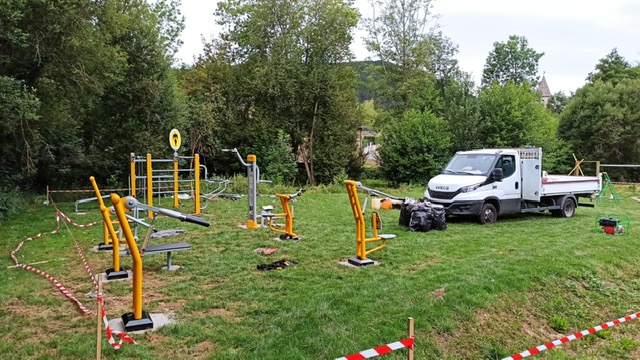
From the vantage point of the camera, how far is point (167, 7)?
875 inches

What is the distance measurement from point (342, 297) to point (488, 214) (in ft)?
23.8

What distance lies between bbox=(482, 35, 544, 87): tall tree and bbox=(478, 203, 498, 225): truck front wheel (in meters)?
50.9

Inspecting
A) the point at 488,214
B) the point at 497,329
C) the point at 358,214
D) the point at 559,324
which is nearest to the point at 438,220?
the point at 488,214

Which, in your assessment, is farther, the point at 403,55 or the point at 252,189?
the point at 403,55

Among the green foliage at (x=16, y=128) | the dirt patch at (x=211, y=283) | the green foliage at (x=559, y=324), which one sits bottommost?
the green foliage at (x=559, y=324)

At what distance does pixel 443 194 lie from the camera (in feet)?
37.1

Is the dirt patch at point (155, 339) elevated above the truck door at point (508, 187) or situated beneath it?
situated beneath

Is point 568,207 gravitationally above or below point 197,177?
below

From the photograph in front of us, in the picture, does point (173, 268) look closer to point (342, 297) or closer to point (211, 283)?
point (211, 283)

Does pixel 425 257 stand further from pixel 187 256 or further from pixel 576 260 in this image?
pixel 187 256

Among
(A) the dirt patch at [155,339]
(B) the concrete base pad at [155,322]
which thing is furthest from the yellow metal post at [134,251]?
(A) the dirt patch at [155,339]

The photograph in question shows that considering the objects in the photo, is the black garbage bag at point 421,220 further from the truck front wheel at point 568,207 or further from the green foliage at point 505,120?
the green foliage at point 505,120

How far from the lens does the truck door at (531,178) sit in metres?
11.6

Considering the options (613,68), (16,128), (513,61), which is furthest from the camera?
(513,61)
